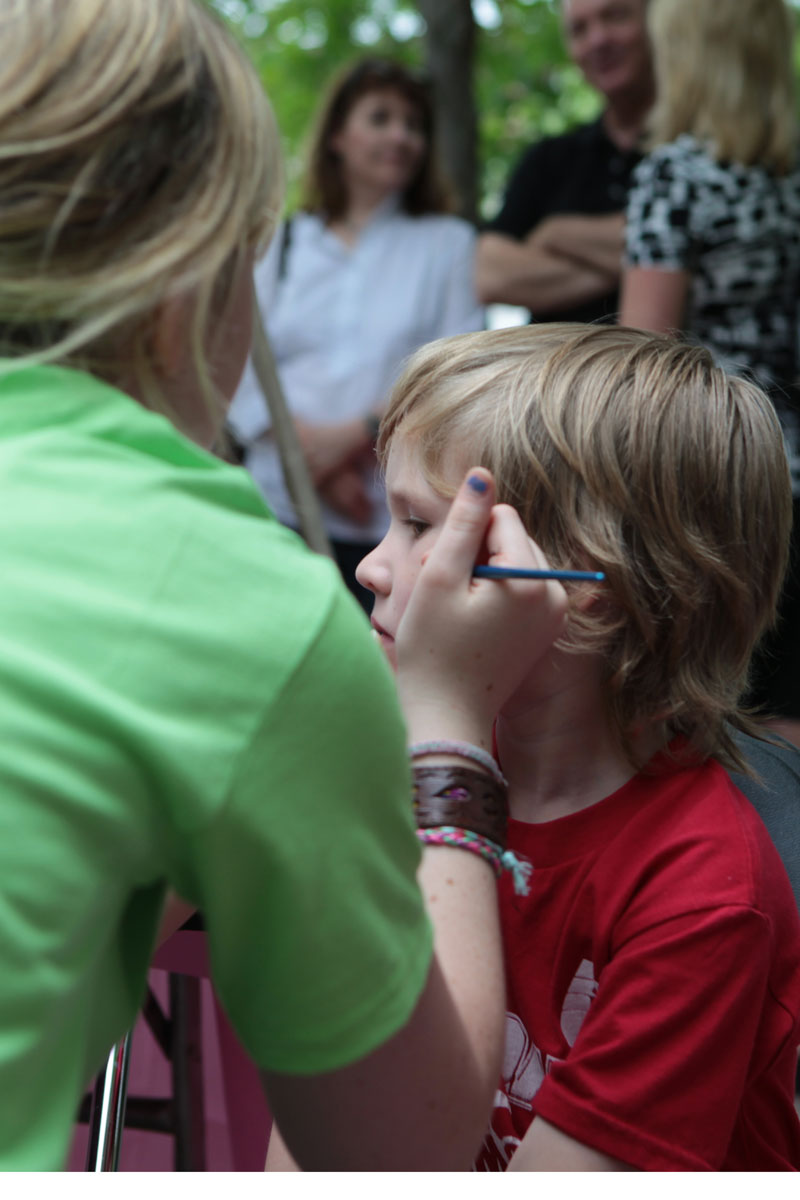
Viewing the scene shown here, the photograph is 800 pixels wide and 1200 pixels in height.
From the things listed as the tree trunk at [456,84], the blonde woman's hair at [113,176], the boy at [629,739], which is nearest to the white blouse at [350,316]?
the tree trunk at [456,84]

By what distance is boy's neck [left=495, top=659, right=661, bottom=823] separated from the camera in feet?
5.13

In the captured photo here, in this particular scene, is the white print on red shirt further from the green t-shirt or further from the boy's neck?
the green t-shirt

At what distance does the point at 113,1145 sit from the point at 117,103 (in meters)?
1.26

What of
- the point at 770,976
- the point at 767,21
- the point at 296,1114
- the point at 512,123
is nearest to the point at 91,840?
the point at 296,1114

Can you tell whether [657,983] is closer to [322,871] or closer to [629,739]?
[629,739]

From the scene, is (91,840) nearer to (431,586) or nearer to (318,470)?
(431,586)

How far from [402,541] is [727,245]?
143 cm

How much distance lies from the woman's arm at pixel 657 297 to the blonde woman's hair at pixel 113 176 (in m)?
1.83

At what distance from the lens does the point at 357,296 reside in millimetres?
3576

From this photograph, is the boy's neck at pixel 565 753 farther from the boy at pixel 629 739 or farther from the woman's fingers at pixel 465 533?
the woman's fingers at pixel 465 533

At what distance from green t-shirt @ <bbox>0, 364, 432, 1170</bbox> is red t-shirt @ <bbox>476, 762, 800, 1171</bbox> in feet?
1.74

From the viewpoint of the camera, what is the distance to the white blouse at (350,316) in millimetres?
3562

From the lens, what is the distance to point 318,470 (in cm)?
351

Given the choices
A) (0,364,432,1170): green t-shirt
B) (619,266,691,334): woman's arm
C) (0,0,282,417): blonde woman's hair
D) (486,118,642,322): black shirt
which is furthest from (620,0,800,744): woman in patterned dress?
(0,364,432,1170): green t-shirt
